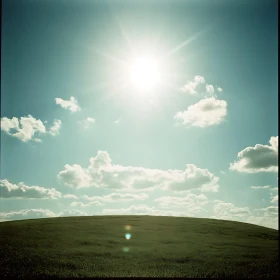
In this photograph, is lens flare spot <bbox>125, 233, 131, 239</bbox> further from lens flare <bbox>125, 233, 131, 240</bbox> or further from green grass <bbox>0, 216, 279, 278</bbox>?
green grass <bbox>0, 216, 279, 278</bbox>

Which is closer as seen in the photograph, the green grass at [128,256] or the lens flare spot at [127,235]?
the green grass at [128,256]

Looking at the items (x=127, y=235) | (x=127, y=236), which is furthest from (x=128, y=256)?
(x=127, y=235)

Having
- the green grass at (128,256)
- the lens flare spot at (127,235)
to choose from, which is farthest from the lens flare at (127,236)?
the green grass at (128,256)

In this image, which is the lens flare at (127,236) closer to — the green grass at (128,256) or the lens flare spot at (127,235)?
the lens flare spot at (127,235)

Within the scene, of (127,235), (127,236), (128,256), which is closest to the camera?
(128,256)

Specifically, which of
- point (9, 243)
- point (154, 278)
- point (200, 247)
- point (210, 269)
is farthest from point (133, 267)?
point (9, 243)

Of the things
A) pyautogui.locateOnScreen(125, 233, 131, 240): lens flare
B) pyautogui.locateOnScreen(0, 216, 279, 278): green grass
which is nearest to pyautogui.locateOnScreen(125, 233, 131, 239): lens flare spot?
pyautogui.locateOnScreen(125, 233, 131, 240): lens flare

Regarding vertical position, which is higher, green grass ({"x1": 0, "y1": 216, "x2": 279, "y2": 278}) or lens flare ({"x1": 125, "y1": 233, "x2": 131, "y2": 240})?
green grass ({"x1": 0, "y1": 216, "x2": 279, "y2": 278})

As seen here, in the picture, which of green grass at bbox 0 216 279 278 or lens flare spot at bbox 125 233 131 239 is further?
lens flare spot at bbox 125 233 131 239

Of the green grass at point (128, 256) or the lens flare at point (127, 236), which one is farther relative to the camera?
the lens flare at point (127, 236)

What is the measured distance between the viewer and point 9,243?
31.2m

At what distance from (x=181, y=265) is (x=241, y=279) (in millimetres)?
5158

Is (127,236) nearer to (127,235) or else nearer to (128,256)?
(127,235)

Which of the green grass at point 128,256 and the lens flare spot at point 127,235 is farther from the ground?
the green grass at point 128,256
